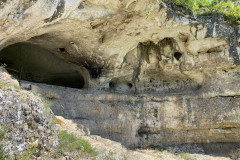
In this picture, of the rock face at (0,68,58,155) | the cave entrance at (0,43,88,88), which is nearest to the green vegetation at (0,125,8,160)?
the rock face at (0,68,58,155)

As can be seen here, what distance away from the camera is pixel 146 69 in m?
13.1

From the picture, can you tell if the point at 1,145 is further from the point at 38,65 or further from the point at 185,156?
the point at 38,65

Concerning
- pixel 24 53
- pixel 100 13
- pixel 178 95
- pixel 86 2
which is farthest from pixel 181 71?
pixel 24 53

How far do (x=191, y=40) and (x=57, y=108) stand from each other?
7215mm

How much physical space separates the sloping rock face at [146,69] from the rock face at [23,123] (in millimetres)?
4174

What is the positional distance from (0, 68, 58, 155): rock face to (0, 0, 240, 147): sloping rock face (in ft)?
13.7

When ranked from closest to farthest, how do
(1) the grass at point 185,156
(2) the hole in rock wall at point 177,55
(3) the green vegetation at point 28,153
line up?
(3) the green vegetation at point 28,153 < (1) the grass at point 185,156 < (2) the hole in rock wall at point 177,55

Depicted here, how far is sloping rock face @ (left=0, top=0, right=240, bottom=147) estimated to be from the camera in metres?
9.83

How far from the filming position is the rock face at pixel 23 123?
4.21 meters

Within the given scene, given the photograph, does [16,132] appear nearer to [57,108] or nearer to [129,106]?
[57,108]

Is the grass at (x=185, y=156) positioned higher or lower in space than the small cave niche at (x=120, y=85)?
lower

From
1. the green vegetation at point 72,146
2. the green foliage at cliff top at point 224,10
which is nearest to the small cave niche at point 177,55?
the green foliage at cliff top at point 224,10

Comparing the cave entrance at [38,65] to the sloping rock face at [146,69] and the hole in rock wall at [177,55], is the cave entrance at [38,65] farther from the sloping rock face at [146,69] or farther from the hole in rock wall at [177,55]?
the hole in rock wall at [177,55]

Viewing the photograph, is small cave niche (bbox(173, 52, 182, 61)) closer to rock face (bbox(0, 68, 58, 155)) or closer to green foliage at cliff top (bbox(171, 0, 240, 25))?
green foliage at cliff top (bbox(171, 0, 240, 25))
